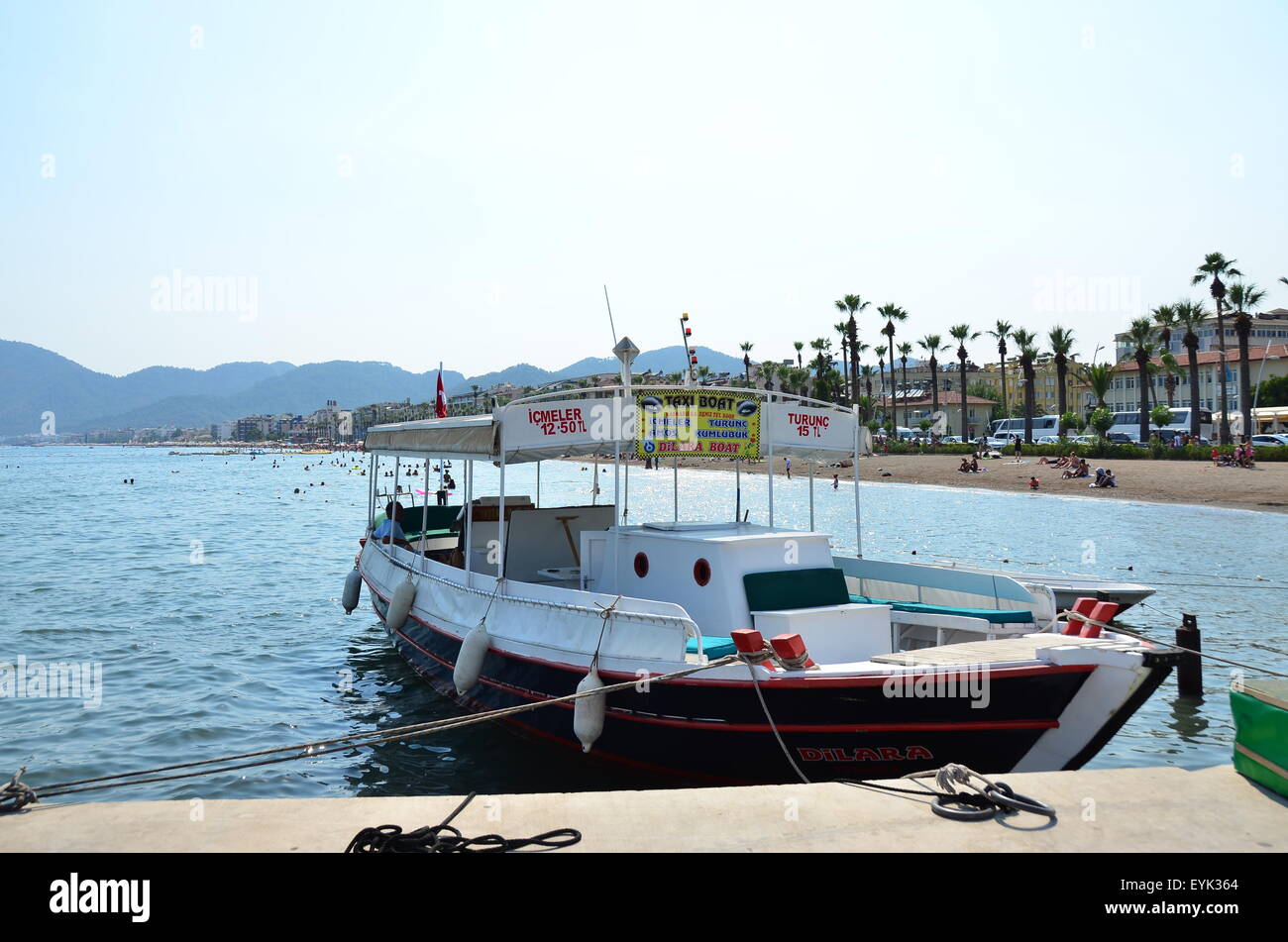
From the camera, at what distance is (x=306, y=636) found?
1909cm

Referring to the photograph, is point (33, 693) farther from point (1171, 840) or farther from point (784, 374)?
point (784, 374)

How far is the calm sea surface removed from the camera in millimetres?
11195

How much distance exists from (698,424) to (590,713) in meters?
3.42

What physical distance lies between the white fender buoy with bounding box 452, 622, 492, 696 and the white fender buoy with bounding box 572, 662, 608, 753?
82.3 inches

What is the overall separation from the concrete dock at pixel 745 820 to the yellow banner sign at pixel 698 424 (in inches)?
181

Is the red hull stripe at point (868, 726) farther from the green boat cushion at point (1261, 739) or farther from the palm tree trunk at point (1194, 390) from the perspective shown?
the palm tree trunk at point (1194, 390)

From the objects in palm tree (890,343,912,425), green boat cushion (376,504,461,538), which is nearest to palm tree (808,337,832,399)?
palm tree (890,343,912,425)

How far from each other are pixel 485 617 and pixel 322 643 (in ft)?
28.5

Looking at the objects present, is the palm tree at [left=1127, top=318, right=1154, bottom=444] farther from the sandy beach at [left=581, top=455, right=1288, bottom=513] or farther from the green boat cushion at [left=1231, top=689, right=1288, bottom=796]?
the green boat cushion at [left=1231, top=689, right=1288, bottom=796]

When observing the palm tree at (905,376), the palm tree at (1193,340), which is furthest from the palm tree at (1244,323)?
the palm tree at (905,376)

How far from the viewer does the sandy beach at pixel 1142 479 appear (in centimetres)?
4509

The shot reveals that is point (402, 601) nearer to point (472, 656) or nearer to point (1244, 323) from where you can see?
point (472, 656)

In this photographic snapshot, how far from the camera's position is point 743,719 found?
8.12m

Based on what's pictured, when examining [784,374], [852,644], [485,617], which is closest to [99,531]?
[485,617]
